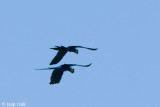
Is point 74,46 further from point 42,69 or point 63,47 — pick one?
point 42,69

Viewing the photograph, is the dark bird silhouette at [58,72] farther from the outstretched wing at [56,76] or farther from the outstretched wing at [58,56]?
the outstretched wing at [58,56]

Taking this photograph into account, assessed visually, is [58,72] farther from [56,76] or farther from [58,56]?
[58,56]

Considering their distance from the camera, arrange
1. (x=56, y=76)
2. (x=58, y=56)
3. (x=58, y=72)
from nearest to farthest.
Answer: (x=58, y=72) < (x=56, y=76) < (x=58, y=56)

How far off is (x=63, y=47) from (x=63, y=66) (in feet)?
12.7

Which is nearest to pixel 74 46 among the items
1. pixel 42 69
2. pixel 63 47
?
pixel 63 47

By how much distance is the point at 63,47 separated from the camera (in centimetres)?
7938

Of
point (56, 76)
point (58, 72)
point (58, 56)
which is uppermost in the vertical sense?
point (58, 56)

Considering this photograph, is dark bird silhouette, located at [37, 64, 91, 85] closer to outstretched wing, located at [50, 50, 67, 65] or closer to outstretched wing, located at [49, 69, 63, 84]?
outstretched wing, located at [49, 69, 63, 84]

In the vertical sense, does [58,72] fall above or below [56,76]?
above

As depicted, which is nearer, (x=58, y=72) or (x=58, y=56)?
(x=58, y=72)

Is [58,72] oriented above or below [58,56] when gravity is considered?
below

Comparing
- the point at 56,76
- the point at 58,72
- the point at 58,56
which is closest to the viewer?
the point at 58,72

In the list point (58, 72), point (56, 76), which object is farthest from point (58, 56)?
point (56, 76)

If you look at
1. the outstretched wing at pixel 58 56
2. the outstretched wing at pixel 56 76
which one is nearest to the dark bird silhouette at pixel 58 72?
the outstretched wing at pixel 56 76
